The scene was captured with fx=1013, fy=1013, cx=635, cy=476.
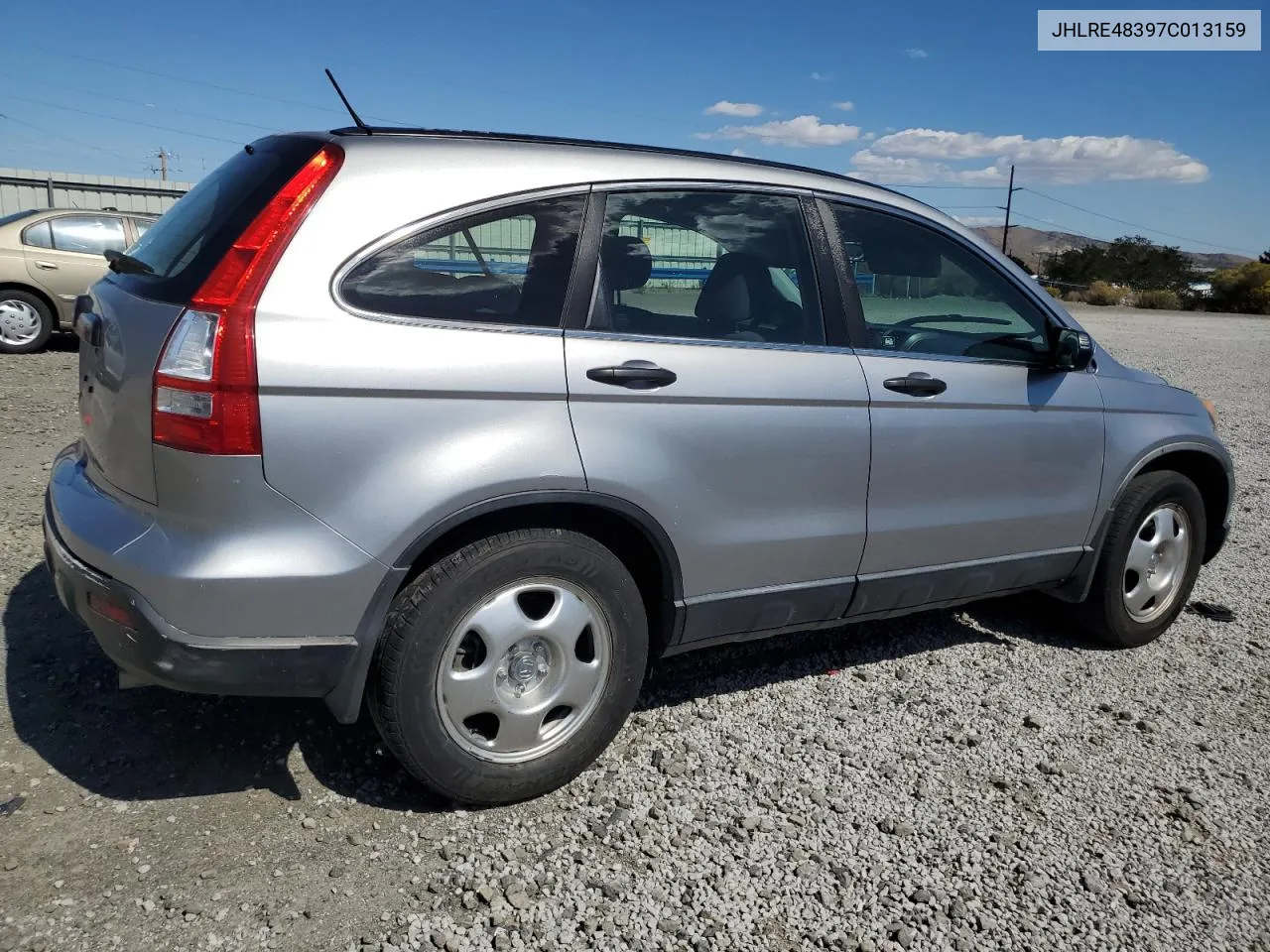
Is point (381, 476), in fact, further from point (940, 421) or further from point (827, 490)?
point (940, 421)

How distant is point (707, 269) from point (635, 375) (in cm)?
61

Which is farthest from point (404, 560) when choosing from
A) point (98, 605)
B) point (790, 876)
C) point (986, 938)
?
point (986, 938)

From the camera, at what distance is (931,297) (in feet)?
12.9

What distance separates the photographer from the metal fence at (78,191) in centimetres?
2447

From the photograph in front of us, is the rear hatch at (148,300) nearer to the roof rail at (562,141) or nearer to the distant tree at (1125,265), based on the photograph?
the roof rail at (562,141)

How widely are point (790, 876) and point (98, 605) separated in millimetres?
1988

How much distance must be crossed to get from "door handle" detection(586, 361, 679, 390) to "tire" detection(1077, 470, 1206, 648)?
2404mm

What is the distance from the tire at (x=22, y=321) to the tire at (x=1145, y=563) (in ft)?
37.5

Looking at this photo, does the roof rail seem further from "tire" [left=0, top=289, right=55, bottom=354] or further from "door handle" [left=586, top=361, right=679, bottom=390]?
"tire" [left=0, top=289, right=55, bottom=354]

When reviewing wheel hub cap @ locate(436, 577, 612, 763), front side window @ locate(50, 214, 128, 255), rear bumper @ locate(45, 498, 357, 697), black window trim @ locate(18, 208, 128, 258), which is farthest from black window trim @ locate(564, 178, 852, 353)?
black window trim @ locate(18, 208, 128, 258)

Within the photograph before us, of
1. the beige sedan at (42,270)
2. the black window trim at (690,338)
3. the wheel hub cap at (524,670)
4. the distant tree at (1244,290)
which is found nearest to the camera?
the wheel hub cap at (524,670)

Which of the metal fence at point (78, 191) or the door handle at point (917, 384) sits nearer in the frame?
the door handle at point (917, 384)

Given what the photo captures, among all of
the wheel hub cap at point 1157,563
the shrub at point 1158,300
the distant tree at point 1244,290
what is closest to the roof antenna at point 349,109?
the wheel hub cap at point 1157,563

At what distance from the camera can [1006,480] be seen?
3867 mm
